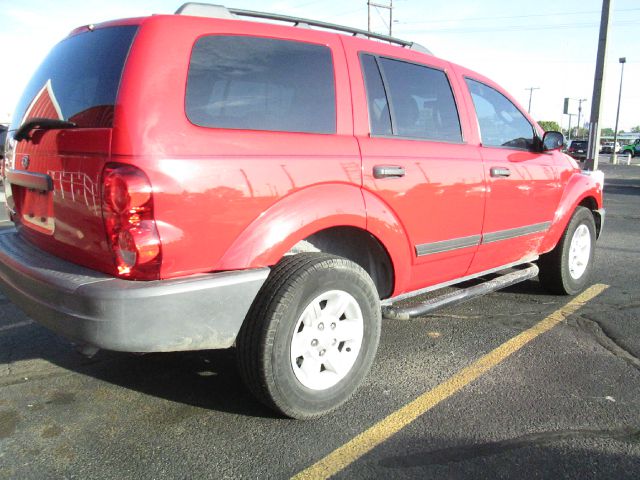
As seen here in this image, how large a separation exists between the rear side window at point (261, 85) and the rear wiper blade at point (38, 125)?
2.24 feet

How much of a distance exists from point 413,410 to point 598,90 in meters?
16.1

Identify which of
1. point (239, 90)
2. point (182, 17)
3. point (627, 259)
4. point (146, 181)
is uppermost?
point (182, 17)

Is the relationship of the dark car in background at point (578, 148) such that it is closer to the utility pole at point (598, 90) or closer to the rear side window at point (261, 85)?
the utility pole at point (598, 90)

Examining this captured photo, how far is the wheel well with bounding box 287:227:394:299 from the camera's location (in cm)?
311

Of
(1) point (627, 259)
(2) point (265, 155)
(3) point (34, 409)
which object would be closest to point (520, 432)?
(2) point (265, 155)

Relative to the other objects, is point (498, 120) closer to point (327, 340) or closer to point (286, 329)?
point (327, 340)

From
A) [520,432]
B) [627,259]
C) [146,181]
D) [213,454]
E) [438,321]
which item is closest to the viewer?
[146,181]

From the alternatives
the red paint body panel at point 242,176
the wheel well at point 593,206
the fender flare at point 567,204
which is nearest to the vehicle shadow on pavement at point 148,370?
the red paint body panel at point 242,176

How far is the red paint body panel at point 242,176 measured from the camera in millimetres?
2344

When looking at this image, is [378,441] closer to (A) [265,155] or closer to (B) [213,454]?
(B) [213,454]

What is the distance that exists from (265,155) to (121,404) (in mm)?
1577

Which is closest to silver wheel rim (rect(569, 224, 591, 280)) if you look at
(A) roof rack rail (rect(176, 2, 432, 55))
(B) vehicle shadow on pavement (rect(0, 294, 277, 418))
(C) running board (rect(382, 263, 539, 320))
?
(C) running board (rect(382, 263, 539, 320))

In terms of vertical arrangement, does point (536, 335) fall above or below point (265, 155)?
below

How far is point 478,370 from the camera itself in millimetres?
3463
